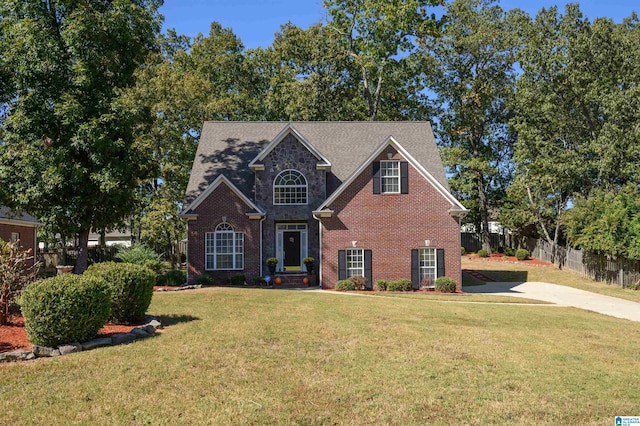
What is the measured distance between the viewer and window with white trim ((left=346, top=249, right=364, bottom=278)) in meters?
25.3

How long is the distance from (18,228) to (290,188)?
1551 centimetres

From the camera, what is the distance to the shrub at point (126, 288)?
12180 mm

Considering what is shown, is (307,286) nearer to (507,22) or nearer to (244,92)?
(244,92)

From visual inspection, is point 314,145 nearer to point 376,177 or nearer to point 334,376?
point 376,177

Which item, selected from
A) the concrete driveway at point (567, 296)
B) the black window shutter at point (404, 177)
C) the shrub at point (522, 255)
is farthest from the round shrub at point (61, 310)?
the shrub at point (522, 255)

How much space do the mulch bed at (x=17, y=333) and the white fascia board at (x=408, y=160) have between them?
568 inches

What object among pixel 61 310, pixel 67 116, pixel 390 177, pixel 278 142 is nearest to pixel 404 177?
pixel 390 177

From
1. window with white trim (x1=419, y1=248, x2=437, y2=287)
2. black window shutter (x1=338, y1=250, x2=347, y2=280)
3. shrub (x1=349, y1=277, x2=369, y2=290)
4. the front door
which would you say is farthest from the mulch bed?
window with white trim (x1=419, y1=248, x2=437, y2=287)

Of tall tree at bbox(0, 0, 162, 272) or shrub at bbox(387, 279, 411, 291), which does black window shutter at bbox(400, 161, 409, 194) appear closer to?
shrub at bbox(387, 279, 411, 291)

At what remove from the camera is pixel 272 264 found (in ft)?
→ 86.3

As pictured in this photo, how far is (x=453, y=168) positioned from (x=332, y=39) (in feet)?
52.1

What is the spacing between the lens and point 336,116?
4309cm

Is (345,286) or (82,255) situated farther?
(345,286)

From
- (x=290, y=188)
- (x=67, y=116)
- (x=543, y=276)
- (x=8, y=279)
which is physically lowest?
(x=543, y=276)
